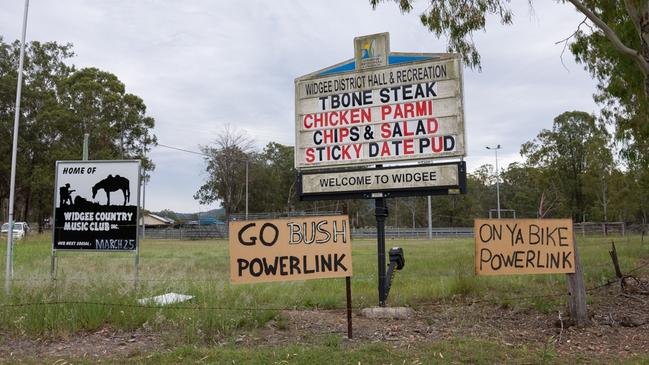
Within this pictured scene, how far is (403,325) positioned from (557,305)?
2.47m

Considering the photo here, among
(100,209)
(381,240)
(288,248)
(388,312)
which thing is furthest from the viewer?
(100,209)

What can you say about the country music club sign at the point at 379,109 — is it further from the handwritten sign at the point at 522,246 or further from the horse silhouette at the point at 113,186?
the horse silhouette at the point at 113,186

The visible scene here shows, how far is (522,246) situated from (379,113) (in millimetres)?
2729

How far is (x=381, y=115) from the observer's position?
26.1 ft

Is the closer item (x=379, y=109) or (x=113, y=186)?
(x=379, y=109)

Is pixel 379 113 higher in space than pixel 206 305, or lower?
higher

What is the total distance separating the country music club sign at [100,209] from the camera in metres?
8.96

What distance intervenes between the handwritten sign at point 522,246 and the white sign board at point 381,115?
3.99 feet

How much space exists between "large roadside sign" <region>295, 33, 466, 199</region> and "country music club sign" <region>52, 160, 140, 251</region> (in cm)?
298

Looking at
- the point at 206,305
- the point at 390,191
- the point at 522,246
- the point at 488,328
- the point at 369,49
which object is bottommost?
the point at 488,328

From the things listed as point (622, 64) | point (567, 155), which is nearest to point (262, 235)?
point (622, 64)

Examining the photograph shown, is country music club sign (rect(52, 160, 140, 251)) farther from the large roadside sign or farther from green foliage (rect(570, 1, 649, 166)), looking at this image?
green foliage (rect(570, 1, 649, 166))

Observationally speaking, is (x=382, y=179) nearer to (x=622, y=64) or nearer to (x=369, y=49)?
(x=369, y=49)

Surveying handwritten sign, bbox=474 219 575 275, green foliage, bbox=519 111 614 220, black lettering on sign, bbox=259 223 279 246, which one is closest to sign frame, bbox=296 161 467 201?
handwritten sign, bbox=474 219 575 275
